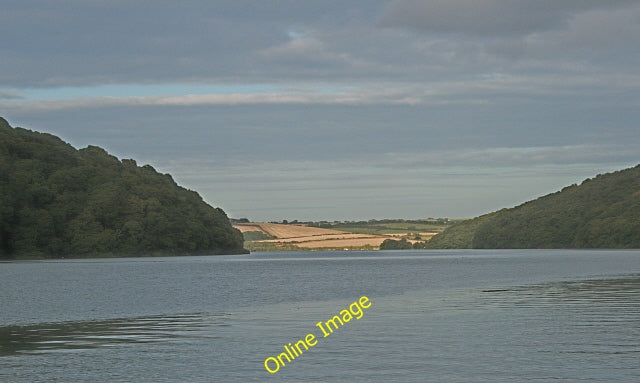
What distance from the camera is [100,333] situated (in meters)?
43.6

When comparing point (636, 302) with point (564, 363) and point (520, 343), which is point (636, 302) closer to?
point (520, 343)

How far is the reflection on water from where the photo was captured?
125 feet

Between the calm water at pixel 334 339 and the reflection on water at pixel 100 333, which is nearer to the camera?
the calm water at pixel 334 339

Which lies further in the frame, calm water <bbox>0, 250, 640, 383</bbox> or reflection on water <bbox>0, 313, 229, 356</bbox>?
reflection on water <bbox>0, 313, 229, 356</bbox>

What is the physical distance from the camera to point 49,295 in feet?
255

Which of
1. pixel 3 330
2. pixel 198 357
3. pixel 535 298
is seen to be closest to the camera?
pixel 198 357

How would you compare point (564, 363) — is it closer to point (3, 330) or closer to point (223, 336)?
point (223, 336)

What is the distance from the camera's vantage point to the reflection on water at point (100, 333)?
3816cm

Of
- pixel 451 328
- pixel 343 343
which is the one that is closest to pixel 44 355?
pixel 343 343

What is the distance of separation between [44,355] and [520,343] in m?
18.5

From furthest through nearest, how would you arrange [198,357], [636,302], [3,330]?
[636,302]
[3,330]
[198,357]

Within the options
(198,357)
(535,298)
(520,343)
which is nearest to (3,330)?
(198,357)

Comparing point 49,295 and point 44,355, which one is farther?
point 49,295

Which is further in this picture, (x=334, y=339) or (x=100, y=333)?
(x=100, y=333)
